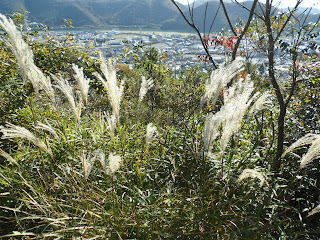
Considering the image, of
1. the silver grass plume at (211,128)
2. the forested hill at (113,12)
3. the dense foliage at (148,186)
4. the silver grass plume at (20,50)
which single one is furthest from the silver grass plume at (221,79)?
the forested hill at (113,12)

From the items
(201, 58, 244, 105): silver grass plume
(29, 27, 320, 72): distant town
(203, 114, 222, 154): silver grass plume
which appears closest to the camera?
(203, 114, 222, 154): silver grass plume

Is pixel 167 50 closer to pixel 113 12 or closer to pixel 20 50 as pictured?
pixel 20 50

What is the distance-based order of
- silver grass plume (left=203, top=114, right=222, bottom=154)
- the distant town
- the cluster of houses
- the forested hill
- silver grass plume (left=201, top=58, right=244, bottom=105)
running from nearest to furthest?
1. silver grass plume (left=203, top=114, right=222, bottom=154)
2. silver grass plume (left=201, top=58, right=244, bottom=105)
3. the cluster of houses
4. the distant town
5. the forested hill

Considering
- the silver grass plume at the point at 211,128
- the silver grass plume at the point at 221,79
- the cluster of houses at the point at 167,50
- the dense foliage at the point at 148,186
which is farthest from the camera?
the cluster of houses at the point at 167,50

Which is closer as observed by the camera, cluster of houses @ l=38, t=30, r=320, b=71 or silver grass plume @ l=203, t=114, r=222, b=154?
silver grass plume @ l=203, t=114, r=222, b=154

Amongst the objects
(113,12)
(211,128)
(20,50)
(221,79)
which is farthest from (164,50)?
(113,12)

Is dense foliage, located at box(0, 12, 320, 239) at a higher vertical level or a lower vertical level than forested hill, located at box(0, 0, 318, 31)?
lower

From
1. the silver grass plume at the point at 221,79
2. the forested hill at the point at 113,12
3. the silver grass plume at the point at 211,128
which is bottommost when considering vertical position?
the silver grass plume at the point at 211,128

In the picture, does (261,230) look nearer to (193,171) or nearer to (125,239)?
(193,171)

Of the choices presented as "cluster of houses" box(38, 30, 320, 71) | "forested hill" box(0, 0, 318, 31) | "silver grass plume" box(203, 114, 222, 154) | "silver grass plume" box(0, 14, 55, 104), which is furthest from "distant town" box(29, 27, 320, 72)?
"forested hill" box(0, 0, 318, 31)

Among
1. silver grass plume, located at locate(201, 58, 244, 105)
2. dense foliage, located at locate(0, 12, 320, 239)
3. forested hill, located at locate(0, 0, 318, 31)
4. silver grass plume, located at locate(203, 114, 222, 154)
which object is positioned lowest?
dense foliage, located at locate(0, 12, 320, 239)

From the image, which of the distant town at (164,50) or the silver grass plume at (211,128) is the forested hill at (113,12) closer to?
the distant town at (164,50)

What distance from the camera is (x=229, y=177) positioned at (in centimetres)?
186

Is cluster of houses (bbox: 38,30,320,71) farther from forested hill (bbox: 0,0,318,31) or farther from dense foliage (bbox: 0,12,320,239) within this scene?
forested hill (bbox: 0,0,318,31)
